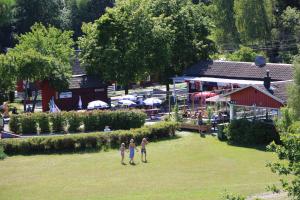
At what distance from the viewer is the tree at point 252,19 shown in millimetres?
76000

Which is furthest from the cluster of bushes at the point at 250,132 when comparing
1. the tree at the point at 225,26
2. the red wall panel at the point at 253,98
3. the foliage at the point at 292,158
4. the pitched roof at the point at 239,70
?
the tree at the point at 225,26

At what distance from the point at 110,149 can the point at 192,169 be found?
25.9 ft

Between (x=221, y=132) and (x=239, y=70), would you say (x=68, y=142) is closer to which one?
(x=221, y=132)

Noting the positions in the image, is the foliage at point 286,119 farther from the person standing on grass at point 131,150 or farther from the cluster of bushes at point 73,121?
the cluster of bushes at point 73,121

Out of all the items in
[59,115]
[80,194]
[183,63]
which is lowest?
[80,194]

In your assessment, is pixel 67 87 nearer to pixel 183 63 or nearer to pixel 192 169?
pixel 183 63

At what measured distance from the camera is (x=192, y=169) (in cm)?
3269

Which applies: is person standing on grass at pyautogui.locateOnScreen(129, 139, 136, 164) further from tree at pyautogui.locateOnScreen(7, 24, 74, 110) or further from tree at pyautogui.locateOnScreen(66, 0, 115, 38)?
tree at pyautogui.locateOnScreen(66, 0, 115, 38)

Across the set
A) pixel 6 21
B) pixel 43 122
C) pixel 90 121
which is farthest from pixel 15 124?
pixel 6 21

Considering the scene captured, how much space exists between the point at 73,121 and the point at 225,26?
4343 centimetres

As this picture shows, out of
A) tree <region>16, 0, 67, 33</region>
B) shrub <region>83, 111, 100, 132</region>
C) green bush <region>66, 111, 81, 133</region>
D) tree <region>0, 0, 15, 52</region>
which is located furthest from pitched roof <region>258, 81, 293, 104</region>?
tree <region>16, 0, 67, 33</region>

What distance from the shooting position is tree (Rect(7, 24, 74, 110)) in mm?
53344

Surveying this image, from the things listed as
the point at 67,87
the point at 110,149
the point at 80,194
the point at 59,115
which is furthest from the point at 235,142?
the point at 67,87

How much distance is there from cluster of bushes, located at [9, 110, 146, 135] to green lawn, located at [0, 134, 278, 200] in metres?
4.25
